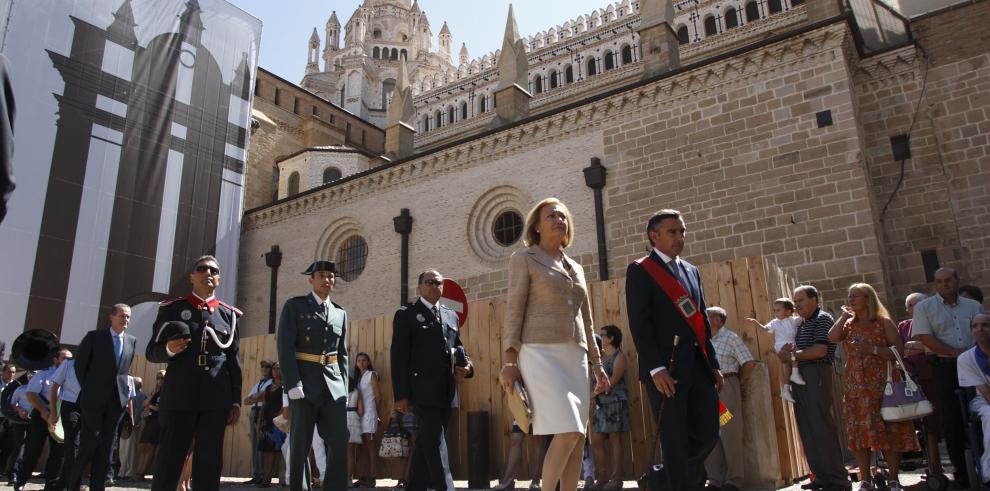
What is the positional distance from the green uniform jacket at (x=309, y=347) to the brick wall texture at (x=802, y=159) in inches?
376

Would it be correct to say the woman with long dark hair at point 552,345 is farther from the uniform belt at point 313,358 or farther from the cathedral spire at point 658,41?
the cathedral spire at point 658,41

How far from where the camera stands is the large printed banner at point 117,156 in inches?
705

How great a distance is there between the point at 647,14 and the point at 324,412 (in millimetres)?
15246

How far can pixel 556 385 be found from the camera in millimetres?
3688

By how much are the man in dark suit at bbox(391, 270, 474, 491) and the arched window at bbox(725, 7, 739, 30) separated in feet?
99.5

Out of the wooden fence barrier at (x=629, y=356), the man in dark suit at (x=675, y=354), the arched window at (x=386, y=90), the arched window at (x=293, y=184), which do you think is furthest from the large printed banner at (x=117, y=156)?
the arched window at (x=386, y=90)

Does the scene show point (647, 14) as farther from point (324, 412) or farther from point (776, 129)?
point (324, 412)

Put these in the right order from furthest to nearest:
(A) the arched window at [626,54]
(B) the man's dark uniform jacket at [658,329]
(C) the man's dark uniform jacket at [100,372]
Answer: (A) the arched window at [626,54] < (C) the man's dark uniform jacket at [100,372] < (B) the man's dark uniform jacket at [658,329]

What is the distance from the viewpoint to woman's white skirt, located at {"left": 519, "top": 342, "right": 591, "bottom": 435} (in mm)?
3615

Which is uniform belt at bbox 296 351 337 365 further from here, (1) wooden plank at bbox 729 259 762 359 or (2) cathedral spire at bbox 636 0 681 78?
(2) cathedral spire at bbox 636 0 681 78

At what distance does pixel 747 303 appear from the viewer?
7.19 m

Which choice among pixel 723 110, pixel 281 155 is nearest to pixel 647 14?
pixel 723 110

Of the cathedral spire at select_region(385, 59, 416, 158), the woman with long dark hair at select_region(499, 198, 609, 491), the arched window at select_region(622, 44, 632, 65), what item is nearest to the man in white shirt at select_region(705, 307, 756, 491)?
the woman with long dark hair at select_region(499, 198, 609, 491)

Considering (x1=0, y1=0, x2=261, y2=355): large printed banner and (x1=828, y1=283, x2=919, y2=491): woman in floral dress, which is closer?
(x1=828, y1=283, x2=919, y2=491): woman in floral dress
